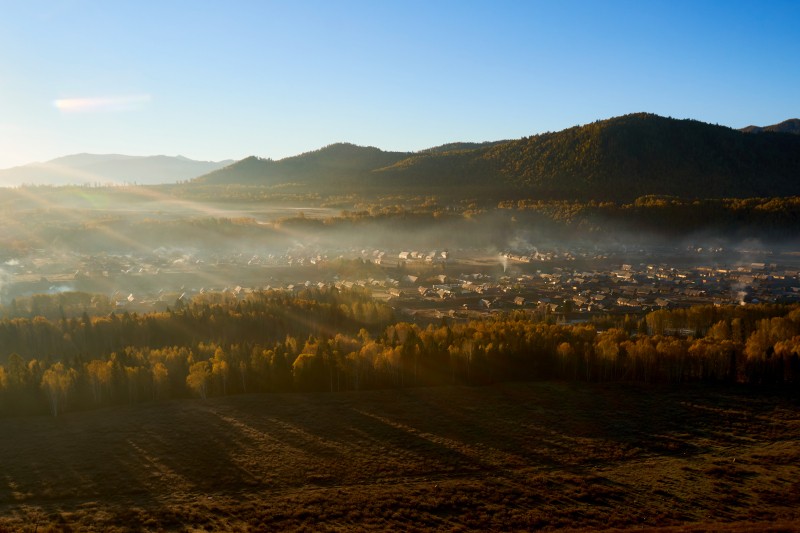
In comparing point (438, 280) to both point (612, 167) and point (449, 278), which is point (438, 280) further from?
point (612, 167)

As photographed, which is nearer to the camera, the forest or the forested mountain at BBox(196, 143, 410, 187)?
the forest

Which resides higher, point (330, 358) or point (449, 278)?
point (449, 278)

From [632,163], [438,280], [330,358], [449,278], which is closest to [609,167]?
[632,163]

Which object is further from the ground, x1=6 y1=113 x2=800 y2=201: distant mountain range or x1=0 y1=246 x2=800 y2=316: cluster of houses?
x1=6 y1=113 x2=800 y2=201: distant mountain range

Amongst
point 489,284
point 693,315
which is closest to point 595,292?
point 489,284

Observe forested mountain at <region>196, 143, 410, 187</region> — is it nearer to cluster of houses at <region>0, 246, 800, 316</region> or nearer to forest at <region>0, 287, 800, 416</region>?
cluster of houses at <region>0, 246, 800, 316</region>

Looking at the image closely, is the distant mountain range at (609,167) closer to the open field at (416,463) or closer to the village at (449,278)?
the village at (449,278)

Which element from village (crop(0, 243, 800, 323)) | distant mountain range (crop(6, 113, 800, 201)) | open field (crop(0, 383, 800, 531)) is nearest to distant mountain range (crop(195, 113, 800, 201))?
distant mountain range (crop(6, 113, 800, 201))
